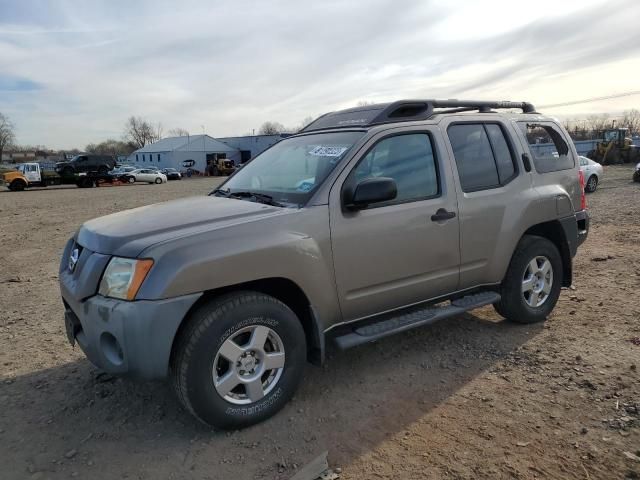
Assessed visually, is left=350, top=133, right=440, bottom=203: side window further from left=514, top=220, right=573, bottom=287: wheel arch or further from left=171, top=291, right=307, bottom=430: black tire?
left=514, top=220, right=573, bottom=287: wheel arch

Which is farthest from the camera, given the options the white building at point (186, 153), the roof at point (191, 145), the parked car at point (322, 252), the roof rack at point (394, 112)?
the roof at point (191, 145)

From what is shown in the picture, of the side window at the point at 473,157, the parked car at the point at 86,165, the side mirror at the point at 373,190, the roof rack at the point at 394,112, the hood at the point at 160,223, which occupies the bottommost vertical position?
the hood at the point at 160,223

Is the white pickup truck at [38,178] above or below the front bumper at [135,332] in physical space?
above

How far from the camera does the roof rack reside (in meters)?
3.90

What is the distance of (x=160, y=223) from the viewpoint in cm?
320

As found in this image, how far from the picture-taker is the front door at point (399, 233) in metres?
3.42

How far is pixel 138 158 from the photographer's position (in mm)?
75375

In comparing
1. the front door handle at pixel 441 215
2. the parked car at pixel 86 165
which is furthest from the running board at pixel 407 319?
the parked car at pixel 86 165

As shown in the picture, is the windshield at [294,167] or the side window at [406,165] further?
the side window at [406,165]

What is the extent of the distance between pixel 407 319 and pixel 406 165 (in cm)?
119

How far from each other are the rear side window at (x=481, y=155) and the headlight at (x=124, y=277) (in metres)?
2.59

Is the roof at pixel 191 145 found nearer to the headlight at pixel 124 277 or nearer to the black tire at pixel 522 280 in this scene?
the black tire at pixel 522 280

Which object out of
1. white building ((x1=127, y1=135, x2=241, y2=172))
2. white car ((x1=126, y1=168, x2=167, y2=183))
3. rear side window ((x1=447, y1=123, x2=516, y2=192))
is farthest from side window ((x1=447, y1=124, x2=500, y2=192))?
white building ((x1=127, y1=135, x2=241, y2=172))

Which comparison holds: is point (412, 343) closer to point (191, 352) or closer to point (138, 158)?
point (191, 352)
